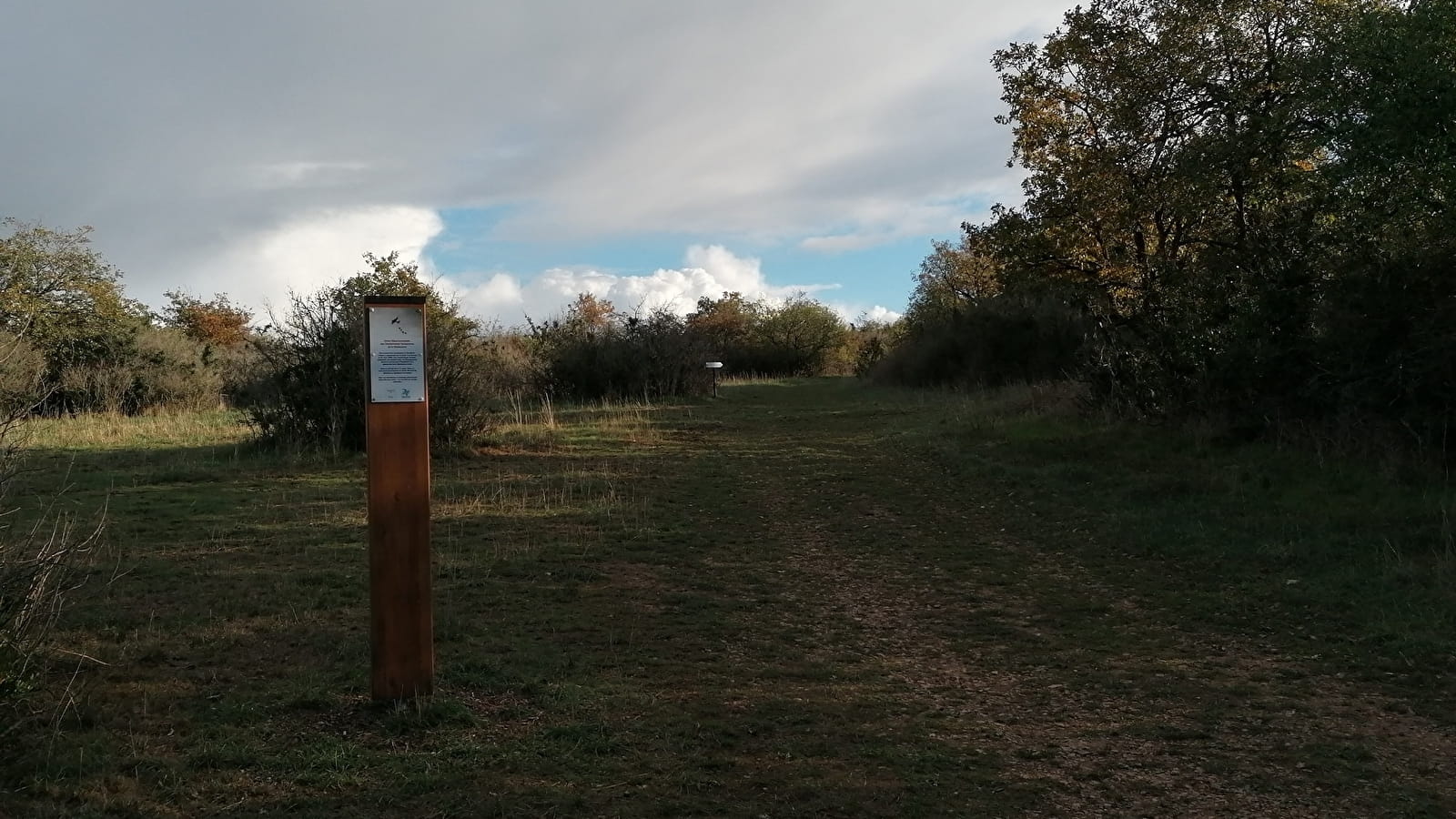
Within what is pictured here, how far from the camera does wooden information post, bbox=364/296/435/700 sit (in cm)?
439

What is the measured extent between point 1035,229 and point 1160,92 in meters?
3.44

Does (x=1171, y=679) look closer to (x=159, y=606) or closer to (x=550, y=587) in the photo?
(x=550, y=587)

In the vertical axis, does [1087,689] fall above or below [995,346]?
below

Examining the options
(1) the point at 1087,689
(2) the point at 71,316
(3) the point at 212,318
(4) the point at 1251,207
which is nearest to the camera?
(1) the point at 1087,689

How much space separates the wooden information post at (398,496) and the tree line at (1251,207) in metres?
8.83

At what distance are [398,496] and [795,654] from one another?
2.40 meters

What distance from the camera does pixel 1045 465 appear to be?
12.2m

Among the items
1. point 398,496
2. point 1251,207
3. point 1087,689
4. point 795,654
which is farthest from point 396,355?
point 1251,207

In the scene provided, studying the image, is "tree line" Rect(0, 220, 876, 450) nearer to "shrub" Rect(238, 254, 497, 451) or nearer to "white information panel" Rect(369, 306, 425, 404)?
"shrub" Rect(238, 254, 497, 451)

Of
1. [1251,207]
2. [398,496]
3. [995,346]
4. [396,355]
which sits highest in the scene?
[1251,207]

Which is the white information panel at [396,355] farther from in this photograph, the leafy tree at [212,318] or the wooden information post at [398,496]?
the leafy tree at [212,318]

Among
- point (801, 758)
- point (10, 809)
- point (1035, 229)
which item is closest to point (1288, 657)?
point (801, 758)

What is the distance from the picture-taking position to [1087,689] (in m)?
4.85

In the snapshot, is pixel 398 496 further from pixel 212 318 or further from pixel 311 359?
pixel 212 318
